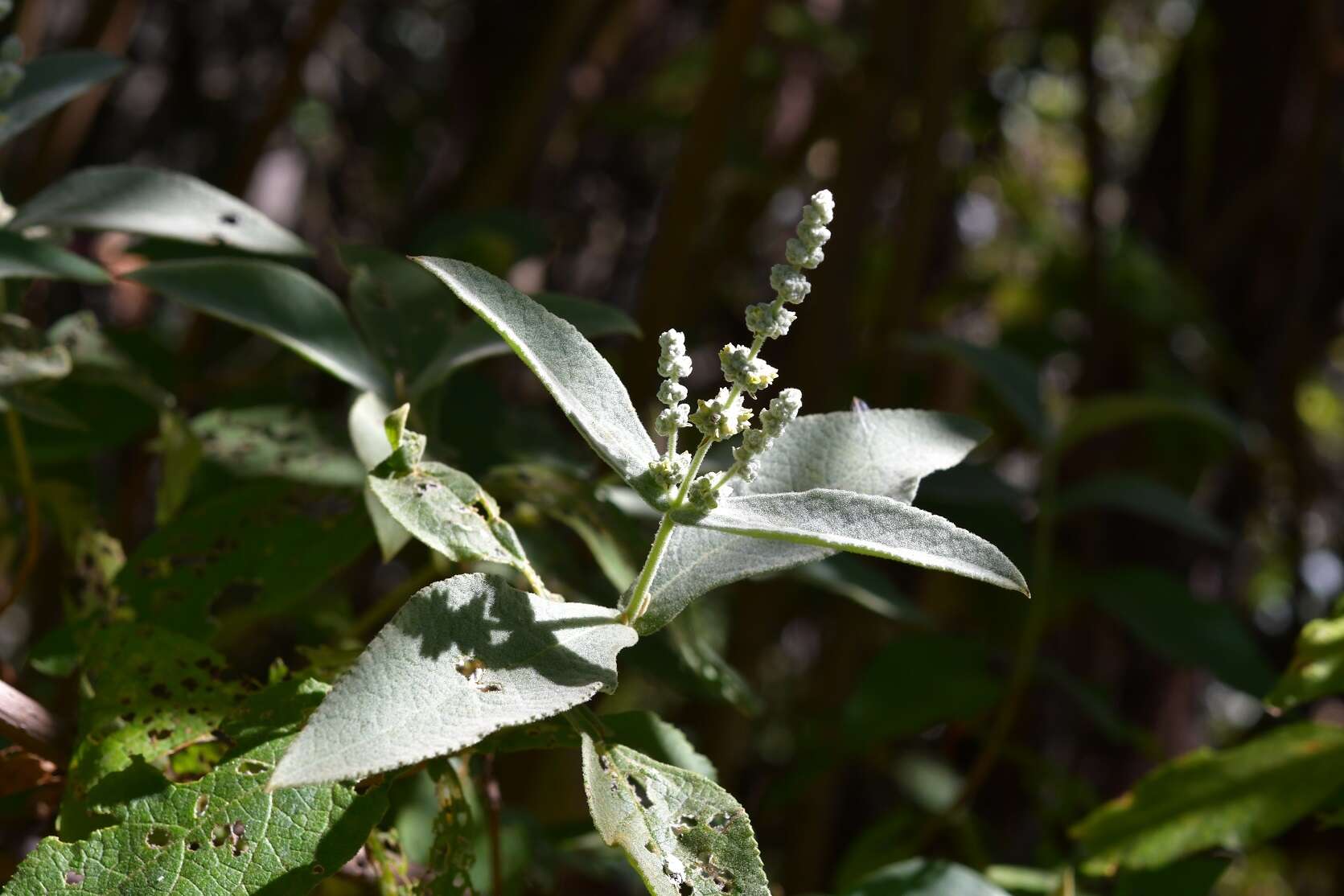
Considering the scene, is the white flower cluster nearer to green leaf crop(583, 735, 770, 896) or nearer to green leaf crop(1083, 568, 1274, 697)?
green leaf crop(583, 735, 770, 896)

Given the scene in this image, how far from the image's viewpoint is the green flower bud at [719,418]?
0.50 meters

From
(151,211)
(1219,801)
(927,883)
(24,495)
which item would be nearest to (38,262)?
(151,211)

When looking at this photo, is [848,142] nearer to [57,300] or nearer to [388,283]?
[388,283]

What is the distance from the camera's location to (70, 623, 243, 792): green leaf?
22.3 inches

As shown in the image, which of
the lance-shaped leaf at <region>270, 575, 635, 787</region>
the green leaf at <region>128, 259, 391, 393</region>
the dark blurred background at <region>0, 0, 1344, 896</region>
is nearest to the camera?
the lance-shaped leaf at <region>270, 575, 635, 787</region>

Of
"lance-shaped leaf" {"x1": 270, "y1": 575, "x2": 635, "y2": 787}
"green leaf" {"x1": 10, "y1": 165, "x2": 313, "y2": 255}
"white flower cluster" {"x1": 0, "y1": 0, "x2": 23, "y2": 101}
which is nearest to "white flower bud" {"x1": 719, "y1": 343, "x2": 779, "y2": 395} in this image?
"lance-shaped leaf" {"x1": 270, "y1": 575, "x2": 635, "y2": 787}

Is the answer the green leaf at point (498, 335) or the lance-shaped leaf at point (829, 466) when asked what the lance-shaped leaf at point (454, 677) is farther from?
the green leaf at point (498, 335)

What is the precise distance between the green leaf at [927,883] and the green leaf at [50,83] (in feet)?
2.11

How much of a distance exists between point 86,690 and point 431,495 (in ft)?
0.80

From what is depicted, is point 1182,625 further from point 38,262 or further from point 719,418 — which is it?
point 38,262

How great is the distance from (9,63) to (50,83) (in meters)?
0.05

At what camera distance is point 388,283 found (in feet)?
2.61

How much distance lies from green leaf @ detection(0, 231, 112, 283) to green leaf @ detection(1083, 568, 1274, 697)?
31.5 inches

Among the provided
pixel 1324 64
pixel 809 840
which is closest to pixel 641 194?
pixel 1324 64
